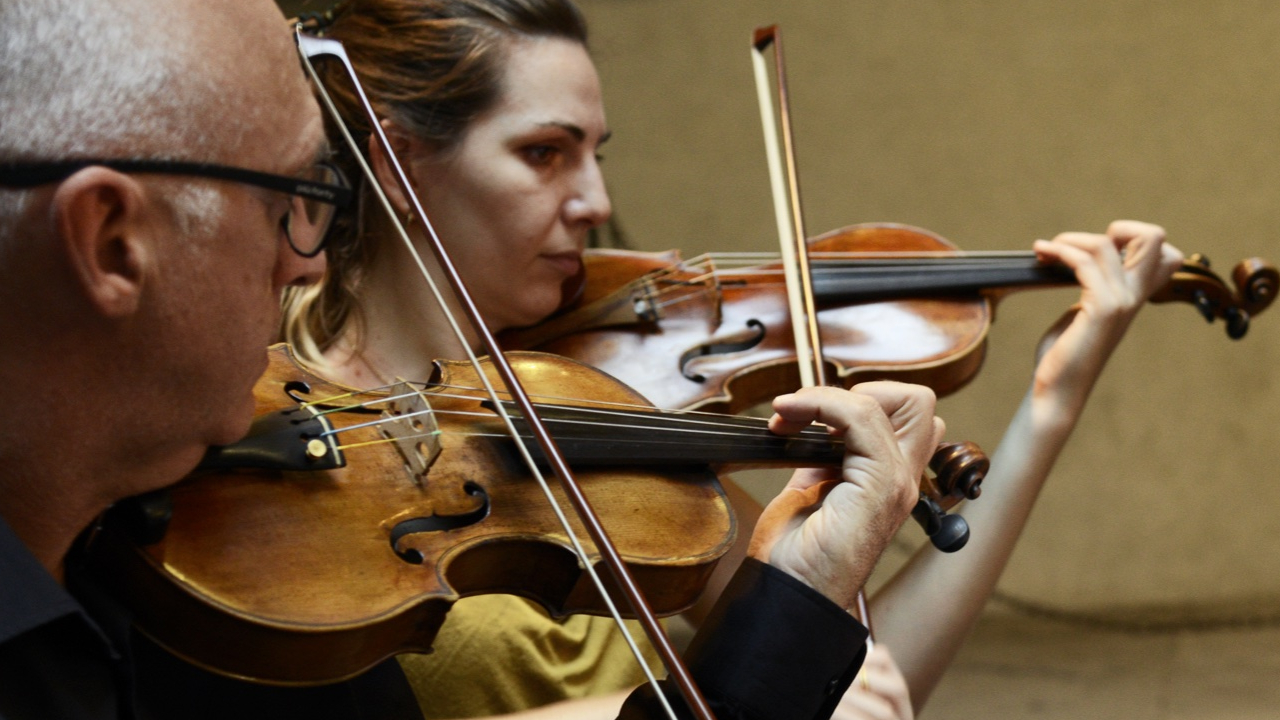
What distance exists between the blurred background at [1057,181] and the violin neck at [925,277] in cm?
104

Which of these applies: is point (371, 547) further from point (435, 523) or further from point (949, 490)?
point (949, 490)

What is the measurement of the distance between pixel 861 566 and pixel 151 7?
60cm

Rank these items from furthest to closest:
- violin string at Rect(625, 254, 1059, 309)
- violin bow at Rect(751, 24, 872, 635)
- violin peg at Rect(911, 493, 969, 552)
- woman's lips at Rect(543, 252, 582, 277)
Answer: violin string at Rect(625, 254, 1059, 309) → woman's lips at Rect(543, 252, 582, 277) → violin bow at Rect(751, 24, 872, 635) → violin peg at Rect(911, 493, 969, 552)

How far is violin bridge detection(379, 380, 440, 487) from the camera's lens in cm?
84

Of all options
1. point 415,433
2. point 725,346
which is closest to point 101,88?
point 415,433

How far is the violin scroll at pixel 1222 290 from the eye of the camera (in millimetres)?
1533

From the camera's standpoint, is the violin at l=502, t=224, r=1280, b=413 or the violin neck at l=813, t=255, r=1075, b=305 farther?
the violin neck at l=813, t=255, r=1075, b=305

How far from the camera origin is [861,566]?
2.90ft

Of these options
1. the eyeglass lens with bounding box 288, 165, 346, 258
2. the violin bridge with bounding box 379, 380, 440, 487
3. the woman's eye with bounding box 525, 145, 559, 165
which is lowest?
the violin bridge with bounding box 379, 380, 440, 487

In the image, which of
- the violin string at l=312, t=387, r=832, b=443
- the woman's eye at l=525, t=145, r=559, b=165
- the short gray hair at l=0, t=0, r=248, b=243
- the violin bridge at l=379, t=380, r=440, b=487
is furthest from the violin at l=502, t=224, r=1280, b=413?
the short gray hair at l=0, t=0, r=248, b=243

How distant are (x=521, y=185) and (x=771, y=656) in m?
0.62

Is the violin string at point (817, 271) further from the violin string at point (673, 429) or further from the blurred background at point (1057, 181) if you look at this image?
the blurred background at point (1057, 181)

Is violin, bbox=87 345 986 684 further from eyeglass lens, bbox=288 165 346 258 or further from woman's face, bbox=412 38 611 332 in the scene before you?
woman's face, bbox=412 38 611 332

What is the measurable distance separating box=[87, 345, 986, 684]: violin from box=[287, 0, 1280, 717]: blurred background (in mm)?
1557
